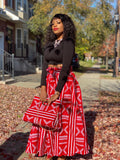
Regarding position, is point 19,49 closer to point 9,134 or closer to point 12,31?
point 12,31

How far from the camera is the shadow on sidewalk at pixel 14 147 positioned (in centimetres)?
301

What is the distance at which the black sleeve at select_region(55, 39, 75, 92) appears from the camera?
238 cm

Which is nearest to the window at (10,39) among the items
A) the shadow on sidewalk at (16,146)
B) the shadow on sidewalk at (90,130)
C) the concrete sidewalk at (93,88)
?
the concrete sidewalk at (93,88)

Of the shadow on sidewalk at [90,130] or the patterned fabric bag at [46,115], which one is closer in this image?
the patterned fabric bag at [46,115]

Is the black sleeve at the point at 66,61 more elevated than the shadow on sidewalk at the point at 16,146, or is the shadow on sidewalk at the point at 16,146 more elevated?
the black sleeve at the point at 66,61

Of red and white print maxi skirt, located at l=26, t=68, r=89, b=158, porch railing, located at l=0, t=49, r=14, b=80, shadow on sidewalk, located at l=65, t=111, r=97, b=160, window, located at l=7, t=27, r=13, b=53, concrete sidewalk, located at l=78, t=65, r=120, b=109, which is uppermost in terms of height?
window, located at l=7, t=27, r=13, b=53

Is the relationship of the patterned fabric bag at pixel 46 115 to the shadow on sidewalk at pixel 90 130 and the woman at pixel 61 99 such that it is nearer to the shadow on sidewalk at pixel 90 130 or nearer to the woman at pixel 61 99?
the woman at pixel 61 99

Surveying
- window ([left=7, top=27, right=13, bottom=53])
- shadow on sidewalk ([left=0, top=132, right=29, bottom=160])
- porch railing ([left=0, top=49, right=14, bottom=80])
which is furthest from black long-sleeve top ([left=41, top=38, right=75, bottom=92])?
window ([left=7, top=27, right=13, bottom=53])

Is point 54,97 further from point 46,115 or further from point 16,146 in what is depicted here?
point 16,146

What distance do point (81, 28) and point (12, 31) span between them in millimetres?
5988

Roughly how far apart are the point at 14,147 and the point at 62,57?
1.75m

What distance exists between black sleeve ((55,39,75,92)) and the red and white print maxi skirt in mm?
112

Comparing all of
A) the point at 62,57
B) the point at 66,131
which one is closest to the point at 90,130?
the point at 66,131

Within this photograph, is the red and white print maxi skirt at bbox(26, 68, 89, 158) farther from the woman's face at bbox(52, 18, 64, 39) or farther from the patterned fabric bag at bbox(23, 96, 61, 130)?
the woman's face at bbox(52, 18, 64, 39)
